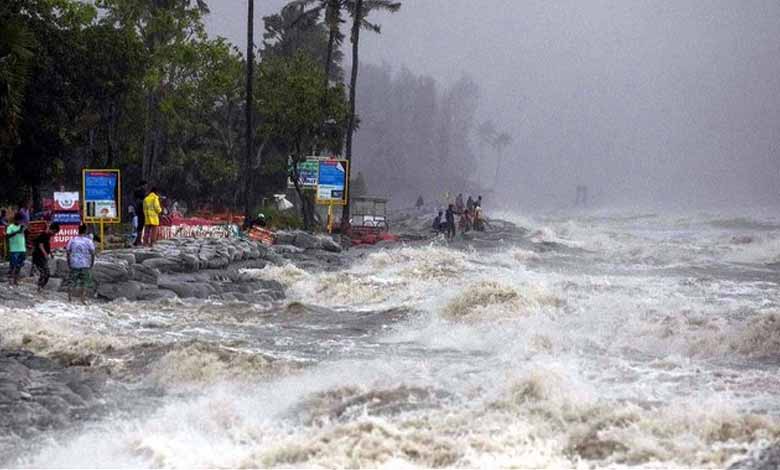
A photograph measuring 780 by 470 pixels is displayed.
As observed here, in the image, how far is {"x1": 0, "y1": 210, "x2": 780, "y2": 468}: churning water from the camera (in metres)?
8.04

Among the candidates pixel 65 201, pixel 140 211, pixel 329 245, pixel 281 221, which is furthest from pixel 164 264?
pixel 281 221

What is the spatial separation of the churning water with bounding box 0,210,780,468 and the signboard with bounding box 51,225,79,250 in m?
3.15

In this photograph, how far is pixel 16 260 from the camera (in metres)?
17.2

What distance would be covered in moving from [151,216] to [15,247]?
5.79 m

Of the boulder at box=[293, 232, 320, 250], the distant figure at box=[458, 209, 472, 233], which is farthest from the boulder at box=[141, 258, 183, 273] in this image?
the distant figure at box=[458, 209, 472, 233]

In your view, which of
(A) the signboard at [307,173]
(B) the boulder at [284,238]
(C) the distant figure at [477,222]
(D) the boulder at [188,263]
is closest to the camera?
(D) the boulder at [188,263]

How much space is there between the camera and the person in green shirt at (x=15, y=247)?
1690cm

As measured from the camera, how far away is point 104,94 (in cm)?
2906

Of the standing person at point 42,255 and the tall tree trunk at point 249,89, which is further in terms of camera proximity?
the tall tree trunk at point 249,89

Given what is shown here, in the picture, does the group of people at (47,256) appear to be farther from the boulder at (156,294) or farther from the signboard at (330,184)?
the signboard at (330,184)

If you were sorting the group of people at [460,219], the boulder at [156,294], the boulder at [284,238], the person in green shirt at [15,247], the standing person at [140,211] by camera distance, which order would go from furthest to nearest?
1. the group of people at [460,219]
2. the boulder at [284,238]
3. the standing person at [140,211]
4. the boulder at [156,294]
5. the person in green shirt at [15,247]

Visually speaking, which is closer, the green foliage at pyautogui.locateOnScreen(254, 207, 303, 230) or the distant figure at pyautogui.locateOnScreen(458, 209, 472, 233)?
the green foliage at pyautogui.locateOnScreen(254, 207, 303, 230)

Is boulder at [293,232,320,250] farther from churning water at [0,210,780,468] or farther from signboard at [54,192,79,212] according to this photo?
signboard at [54,192,79,212]

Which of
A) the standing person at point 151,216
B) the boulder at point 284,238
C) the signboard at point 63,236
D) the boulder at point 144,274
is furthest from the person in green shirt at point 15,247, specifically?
the boulder at point 284,238
